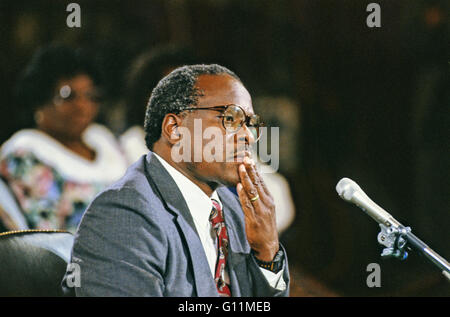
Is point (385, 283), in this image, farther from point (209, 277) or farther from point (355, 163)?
point (209, 277)

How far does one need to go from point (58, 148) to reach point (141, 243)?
154 cm

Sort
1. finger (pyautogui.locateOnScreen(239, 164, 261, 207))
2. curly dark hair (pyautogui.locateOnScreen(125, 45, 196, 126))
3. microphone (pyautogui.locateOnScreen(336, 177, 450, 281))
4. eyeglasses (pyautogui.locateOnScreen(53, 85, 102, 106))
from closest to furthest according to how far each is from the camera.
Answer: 1. microphone (pyautogui.locateOnScreen(336, 177, 450, 281))
2. finger (pyautogui.locateOnScreen(239, 164, 261, 207))
3. curly dark hair (pyautogui.locateOnScreen(125, 45, 196, 126))
4. eyeglasses (pyautogui.locateOnScreen(53, 85, 102, 106))

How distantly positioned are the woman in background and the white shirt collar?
1.13 meters

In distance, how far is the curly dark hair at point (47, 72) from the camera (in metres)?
2.60

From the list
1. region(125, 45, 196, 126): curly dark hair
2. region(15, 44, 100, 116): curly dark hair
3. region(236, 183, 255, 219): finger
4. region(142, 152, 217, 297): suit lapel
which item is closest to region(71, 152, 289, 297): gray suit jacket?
region(142, 152, 217, 297): suit lapel

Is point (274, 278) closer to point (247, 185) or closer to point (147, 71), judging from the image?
point (247, 185)

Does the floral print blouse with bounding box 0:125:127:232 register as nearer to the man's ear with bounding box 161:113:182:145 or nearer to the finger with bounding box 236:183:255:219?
the man's ear with bounding box 161:113:182:145

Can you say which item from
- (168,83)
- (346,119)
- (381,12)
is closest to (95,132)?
(168,83)

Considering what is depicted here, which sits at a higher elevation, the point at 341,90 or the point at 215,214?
the point at 341,90

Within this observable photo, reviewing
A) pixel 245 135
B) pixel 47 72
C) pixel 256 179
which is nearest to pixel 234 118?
pixel 245 135

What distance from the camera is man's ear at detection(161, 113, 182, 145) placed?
184 cm

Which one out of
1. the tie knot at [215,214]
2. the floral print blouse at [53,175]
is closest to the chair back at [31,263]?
the tie knot at [215,214]

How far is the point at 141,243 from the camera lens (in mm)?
1567
